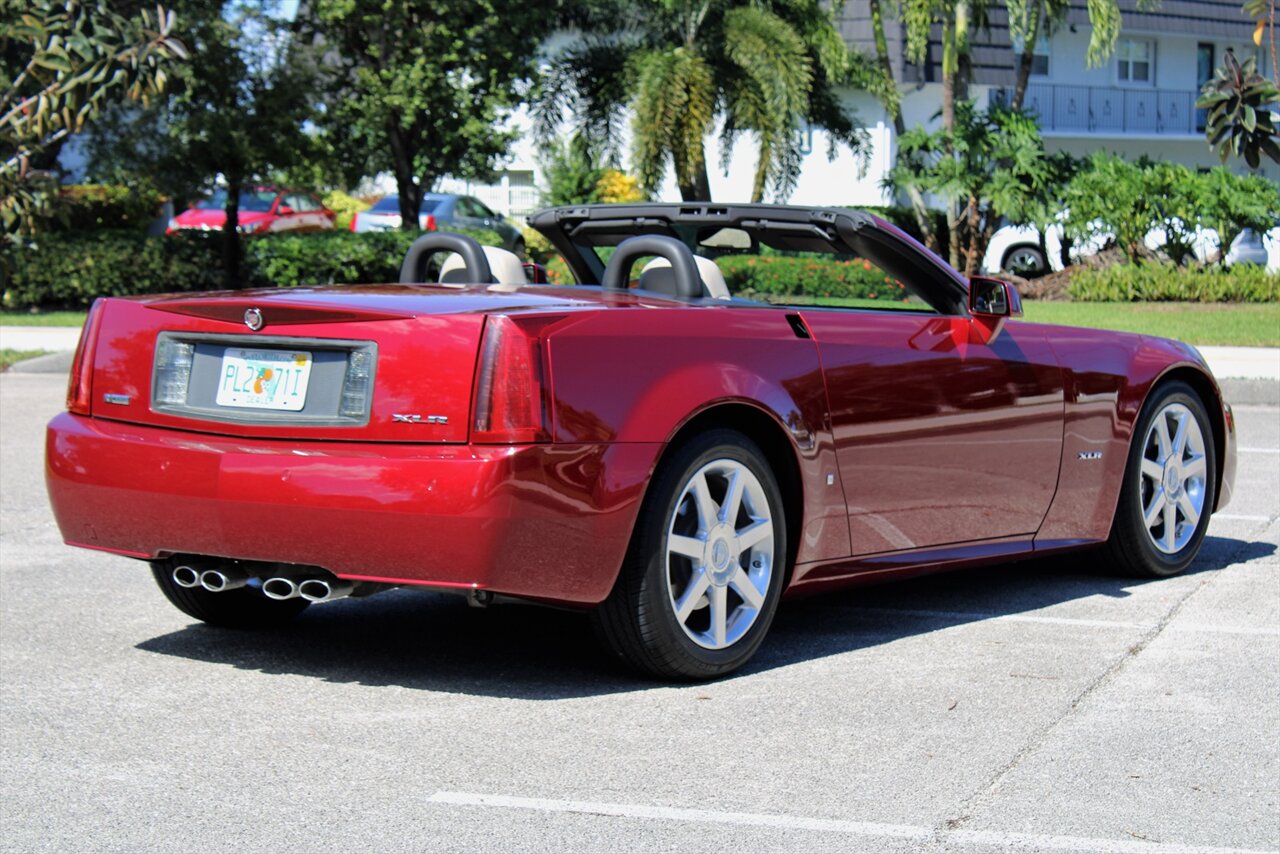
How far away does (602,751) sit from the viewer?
459cm

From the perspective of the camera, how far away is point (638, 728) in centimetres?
482

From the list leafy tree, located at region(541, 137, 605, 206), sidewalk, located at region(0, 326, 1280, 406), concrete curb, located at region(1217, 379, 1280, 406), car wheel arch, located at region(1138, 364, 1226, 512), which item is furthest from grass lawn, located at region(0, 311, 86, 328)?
car wheel arch, located at region(1138, 364, 1226, 512)

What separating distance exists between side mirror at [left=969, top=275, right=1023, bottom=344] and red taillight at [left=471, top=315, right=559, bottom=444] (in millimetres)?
2036

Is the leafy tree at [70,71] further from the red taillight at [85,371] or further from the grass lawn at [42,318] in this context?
the red taillight at [85,371]

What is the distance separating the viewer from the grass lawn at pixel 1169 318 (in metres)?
19.2

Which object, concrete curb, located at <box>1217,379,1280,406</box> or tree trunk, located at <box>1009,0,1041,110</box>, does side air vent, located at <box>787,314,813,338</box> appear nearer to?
concrete curb, located at <box>1217,379,1280,406</box>

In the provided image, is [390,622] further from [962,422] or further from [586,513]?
[962,422]

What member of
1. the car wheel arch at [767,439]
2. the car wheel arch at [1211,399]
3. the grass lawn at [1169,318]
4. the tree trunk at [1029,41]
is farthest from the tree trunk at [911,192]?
the car wheel arch at [767,439]

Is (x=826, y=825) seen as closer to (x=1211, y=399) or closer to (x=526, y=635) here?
(x=526, y=635)

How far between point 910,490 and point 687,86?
77.5ft

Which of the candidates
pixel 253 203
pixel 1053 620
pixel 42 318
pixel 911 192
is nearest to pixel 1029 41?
pixel 911 192

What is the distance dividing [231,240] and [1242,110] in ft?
49.9

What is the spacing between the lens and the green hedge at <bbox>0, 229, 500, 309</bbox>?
79.9 ft

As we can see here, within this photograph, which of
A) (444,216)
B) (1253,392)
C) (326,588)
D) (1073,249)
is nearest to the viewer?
(326,588)
